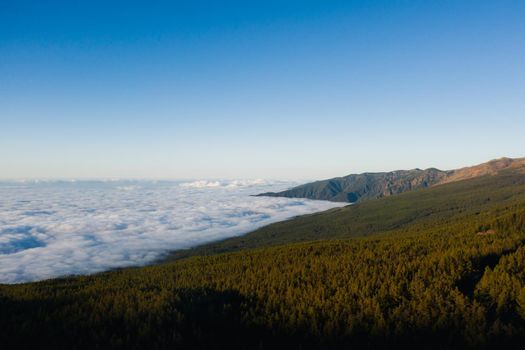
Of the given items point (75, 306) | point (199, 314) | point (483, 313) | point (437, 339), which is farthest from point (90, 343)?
point (483, 313)

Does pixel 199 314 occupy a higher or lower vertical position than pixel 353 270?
higher

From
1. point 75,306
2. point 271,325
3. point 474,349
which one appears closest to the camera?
point 474,349

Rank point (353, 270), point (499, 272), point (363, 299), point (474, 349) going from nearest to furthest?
1. point (474, 349)
2. point (363, 299)
3. point (499, 272)
4. point (353, 270)

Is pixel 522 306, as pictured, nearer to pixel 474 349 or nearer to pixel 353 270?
pixel 474 349

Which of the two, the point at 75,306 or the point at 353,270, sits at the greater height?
the point at 75,306

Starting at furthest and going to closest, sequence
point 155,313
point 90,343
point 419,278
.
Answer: point 419,278 → point 155,313 → point 90,343

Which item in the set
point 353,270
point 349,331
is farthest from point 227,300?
point 353,270

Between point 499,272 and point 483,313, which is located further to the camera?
point 499,272

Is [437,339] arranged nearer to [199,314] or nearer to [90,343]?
[199,314]

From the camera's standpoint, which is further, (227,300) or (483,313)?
(227,300)
